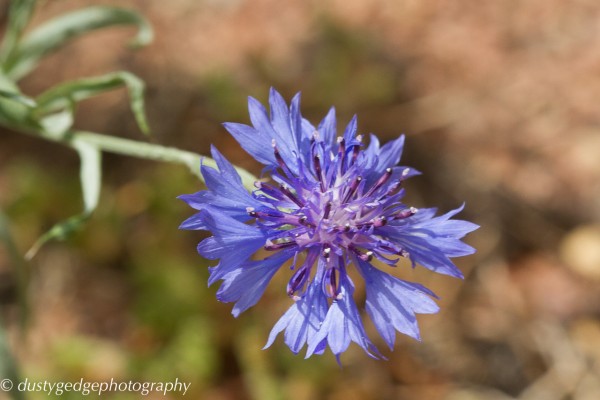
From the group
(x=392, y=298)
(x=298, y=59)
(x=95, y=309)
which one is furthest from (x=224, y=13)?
(x=392, y=298)

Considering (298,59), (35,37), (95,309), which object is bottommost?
(95,309)

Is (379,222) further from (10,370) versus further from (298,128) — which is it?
(10,370)

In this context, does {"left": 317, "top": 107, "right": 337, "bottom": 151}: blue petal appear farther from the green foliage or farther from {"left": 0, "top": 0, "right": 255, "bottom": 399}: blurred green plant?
the green foliage

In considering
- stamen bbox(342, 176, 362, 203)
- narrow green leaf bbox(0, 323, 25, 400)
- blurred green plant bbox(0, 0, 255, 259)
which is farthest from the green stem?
narrow green leaf bbox(0, 323, 25, 400)

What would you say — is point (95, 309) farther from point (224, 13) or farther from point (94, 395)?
point (224, 13)

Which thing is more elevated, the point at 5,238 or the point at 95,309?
the point at 5,238

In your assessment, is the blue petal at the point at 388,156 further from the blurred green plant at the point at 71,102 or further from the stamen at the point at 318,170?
the blurred green plant at the point at 71,102
